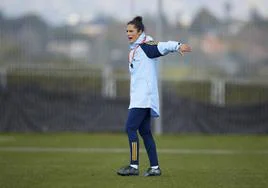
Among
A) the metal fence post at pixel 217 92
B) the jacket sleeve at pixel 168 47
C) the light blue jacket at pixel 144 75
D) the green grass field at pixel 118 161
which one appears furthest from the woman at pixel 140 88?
the metal fence post at pixel 217 92

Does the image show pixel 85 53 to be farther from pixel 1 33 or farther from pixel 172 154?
pixel 172 154

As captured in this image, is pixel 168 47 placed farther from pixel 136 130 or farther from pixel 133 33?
pixel 136 130

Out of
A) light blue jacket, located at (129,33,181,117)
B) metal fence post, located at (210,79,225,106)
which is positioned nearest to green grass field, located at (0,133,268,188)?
light blue jacket, located at (129,33,181,117)

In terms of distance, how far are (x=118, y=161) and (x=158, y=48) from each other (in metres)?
3.08

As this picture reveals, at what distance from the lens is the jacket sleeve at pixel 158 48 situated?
30.9ft

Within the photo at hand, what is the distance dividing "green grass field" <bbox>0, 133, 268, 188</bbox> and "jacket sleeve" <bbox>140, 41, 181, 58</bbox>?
4.79 feet

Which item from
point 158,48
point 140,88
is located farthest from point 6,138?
point 158,48

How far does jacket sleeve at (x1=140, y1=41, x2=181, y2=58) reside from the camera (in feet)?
30.9

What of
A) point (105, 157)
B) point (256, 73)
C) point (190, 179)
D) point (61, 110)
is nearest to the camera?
point (190, 179)

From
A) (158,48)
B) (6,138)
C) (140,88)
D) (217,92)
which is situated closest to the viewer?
(158,48)

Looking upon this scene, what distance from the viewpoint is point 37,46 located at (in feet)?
66.9

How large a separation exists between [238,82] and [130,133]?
11088mm

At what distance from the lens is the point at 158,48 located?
9.54 meters

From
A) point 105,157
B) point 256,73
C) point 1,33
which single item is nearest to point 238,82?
point 256,73
